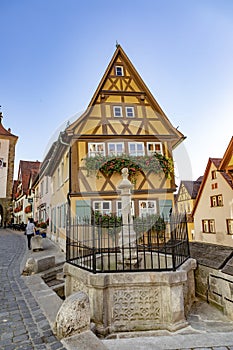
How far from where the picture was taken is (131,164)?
469 inches

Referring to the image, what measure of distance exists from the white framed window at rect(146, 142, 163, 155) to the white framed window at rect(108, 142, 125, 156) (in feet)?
4.48

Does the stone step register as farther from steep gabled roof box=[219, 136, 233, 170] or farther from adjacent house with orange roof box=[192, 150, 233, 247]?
adjacent house with orange roof box=[192, 150, 233, 247]

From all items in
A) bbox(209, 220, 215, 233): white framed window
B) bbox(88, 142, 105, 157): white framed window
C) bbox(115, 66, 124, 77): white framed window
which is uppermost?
bbox(115, 66, 124, 77): white framed window

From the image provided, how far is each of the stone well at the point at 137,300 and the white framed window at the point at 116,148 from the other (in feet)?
27.8

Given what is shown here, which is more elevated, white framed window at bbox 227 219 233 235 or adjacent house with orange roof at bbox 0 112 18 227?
adjacent house with orange roof at bbox 0 112 18 227

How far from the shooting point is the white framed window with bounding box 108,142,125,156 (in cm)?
1211

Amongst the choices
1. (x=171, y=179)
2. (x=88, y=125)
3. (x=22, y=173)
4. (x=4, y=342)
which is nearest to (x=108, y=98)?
(x=88, y=125)

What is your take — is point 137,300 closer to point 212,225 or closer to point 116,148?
point 116,148

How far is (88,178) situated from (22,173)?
25.7 metres

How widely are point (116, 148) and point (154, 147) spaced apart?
6.61 feet

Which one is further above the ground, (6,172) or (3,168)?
(3,168)

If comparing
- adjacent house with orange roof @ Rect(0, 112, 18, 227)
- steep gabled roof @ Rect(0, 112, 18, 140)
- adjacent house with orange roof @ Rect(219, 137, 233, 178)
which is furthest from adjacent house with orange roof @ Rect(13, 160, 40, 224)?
adjacent house with orange roof @ Rect(219, 137, 233, 178)

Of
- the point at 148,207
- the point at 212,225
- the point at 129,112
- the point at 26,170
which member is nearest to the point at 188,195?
the point at 212,225

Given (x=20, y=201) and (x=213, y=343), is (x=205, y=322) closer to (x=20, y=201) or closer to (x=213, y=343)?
(x=213, y=343)
